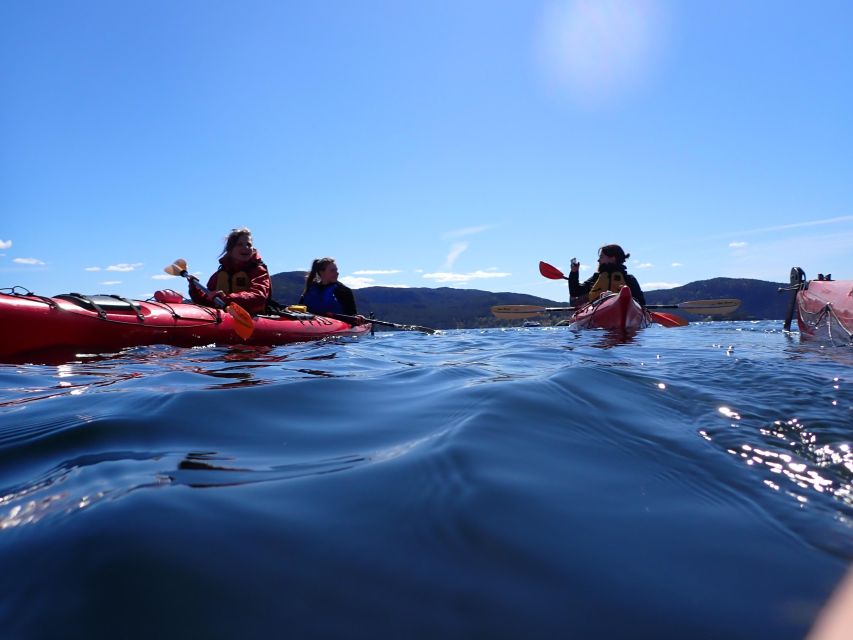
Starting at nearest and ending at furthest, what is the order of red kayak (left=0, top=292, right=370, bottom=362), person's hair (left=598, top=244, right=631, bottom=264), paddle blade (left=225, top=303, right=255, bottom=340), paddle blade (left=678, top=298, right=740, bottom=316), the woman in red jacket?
red kayak (left=0, top=292, right=370, bottom=362), paddle blade (left=225, top=303, right=255, bottom=340), the woman in red jacket, person's hair (left=598, top=244, right=631, bottom=264), paddle blade (left=678, top=298, right=740, bottom=316)

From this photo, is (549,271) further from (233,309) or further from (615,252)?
(233,309)

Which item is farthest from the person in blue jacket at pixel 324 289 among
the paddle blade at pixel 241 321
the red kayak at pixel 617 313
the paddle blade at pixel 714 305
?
the paddle blade at pixel 714 305

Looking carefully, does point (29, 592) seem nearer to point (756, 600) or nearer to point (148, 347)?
point (756, 600)

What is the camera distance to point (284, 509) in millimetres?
1011

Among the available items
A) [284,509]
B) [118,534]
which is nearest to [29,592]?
[118,534]

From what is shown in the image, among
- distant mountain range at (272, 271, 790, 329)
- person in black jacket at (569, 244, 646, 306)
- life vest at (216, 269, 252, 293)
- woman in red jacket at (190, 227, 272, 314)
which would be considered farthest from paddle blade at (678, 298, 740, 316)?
distant mountain range at (272, 271, 790, 329)

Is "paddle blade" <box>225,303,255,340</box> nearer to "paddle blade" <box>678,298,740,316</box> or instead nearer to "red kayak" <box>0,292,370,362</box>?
"red kayak" <box>0,292,370,362</box>

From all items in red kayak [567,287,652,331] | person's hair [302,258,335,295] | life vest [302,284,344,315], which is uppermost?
person's hair [302,258,335,295]

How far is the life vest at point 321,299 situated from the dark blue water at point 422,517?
7211mm

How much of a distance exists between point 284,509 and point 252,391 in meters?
1.50

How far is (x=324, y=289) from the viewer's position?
9.48m

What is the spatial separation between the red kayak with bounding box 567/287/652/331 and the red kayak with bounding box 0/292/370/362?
17.9ft

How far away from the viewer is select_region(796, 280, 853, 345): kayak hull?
5107mm

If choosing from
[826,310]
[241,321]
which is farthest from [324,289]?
[826,310]
